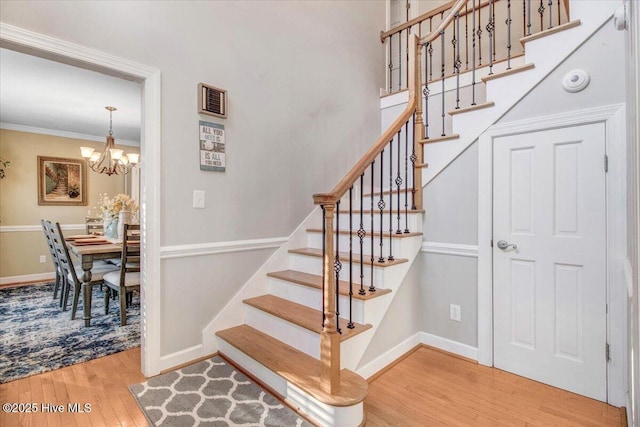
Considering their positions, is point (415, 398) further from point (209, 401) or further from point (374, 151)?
point (374, 151)

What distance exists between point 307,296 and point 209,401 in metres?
0.92

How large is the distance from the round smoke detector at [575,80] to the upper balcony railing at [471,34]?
994 millimetres

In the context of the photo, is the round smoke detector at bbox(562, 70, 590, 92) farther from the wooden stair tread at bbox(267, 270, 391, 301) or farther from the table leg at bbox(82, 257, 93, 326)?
the table leg at bbox(82, 257, 93, 326)

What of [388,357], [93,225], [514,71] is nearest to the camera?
[514,71]

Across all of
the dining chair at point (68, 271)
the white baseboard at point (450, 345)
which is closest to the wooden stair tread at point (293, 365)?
the white baseboard at point (450, 345)

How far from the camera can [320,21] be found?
3.22 meters

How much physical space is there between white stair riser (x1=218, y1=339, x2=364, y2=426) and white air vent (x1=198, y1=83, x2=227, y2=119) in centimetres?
175

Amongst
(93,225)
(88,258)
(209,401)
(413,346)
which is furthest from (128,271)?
(93,225)

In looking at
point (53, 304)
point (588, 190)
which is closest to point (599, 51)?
point (588, 190)

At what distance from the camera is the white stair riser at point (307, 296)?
2.07 m

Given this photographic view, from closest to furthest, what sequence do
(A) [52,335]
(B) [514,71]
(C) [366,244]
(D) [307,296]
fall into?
1. (B) [514,71]
2. (D) [307,296]
3. (C) [366,244]
4. (A) [52,335]

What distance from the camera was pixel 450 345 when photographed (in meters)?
2.50

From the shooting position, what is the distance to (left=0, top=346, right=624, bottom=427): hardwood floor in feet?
5.64

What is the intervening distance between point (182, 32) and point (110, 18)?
1.46ft
